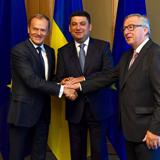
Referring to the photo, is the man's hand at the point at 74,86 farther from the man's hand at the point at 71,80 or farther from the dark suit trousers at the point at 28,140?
the dark suit trousers at the point at 28,140

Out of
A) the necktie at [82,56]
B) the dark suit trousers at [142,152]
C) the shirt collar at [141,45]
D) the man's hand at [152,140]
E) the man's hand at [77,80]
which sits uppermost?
the shirt collar at [141,45]

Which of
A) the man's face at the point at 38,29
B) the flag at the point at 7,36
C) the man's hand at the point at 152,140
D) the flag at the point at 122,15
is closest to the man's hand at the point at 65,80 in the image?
the man's face at the point at 38,29

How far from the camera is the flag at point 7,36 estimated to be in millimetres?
2906

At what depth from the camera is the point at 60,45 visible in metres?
2.94

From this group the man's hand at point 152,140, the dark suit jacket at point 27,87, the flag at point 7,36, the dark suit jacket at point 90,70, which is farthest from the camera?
the flag at point 7,36

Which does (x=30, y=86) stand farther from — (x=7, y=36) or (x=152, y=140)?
(x=152, y=140)

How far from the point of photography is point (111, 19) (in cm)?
357

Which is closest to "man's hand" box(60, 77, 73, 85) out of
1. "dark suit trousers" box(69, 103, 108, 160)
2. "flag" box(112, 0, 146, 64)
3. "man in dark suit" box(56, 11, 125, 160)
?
"man in dark suit" box(56, 11, 125, 160)

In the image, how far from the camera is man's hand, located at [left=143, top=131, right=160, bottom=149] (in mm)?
1826

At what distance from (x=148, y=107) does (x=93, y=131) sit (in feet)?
2.53

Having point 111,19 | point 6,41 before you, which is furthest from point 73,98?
point 111,19

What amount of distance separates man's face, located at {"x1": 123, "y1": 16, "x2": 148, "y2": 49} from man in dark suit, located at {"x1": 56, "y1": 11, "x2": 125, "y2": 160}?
21.9 inches

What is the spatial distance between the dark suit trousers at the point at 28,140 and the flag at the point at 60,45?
31 centimetres

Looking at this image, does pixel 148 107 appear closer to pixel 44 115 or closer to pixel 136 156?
pixel 136 156
